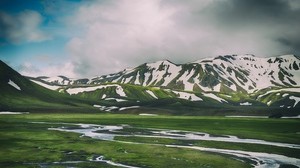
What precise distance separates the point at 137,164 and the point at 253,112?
152460 mm

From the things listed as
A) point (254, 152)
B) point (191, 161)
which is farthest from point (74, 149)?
point (254, 152)

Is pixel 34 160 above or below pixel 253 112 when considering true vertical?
below

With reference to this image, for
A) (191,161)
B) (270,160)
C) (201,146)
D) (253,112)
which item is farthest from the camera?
(253,112)

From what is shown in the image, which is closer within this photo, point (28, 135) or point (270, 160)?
point (270, 160)

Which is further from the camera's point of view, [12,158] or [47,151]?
[47,151]

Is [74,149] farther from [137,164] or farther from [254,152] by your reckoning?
[254,152]

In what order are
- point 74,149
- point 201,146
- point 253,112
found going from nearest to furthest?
point 74,149 < point 201,146 < point 253,112

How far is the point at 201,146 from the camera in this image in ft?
A: 201

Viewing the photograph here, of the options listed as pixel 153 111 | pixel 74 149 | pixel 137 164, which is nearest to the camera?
pixel 137 164

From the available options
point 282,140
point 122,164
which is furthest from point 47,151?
point 282,140

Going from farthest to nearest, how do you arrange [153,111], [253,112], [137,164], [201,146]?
1. [153,111]
2. [253,112]
3. [201,146]
4. [137,164]

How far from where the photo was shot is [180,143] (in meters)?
64.2

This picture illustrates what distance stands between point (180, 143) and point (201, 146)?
461 centimetres

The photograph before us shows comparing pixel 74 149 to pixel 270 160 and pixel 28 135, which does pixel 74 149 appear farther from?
pixel 270 160
